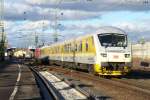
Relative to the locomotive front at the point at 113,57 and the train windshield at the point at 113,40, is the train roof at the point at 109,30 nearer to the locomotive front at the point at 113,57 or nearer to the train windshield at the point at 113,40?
the train windshield at the point at 113,40

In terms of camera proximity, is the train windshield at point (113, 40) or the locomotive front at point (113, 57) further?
the train windshield at point (113, 40)

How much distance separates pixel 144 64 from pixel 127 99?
34.6 meters

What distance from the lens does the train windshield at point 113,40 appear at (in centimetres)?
2962

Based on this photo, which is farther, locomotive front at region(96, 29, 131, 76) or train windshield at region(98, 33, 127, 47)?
train windshield at region(98, 33, 127, 47)

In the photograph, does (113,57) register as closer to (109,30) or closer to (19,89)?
(109,30)

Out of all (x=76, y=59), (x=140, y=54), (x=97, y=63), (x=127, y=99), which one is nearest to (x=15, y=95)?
(x=127, y=99)

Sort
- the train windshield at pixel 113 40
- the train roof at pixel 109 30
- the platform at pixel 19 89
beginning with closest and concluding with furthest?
1. the platform at pixel 19 89
2. the train windshield at pixel 113 40
3. the train roof at pixel 109 30

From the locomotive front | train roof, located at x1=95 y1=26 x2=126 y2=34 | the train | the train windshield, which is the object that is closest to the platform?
the train

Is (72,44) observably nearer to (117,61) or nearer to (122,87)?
(117,61)

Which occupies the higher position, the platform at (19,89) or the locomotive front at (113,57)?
the locomotive front at (113,57)

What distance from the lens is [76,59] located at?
127ft

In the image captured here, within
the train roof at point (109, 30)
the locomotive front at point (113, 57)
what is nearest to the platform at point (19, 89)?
the locomotive front at point (113, 57)

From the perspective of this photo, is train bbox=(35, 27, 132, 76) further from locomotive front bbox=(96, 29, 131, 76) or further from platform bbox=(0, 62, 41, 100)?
platform bbox=(0, 62, 41, 100)

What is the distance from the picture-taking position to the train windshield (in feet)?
97.2
